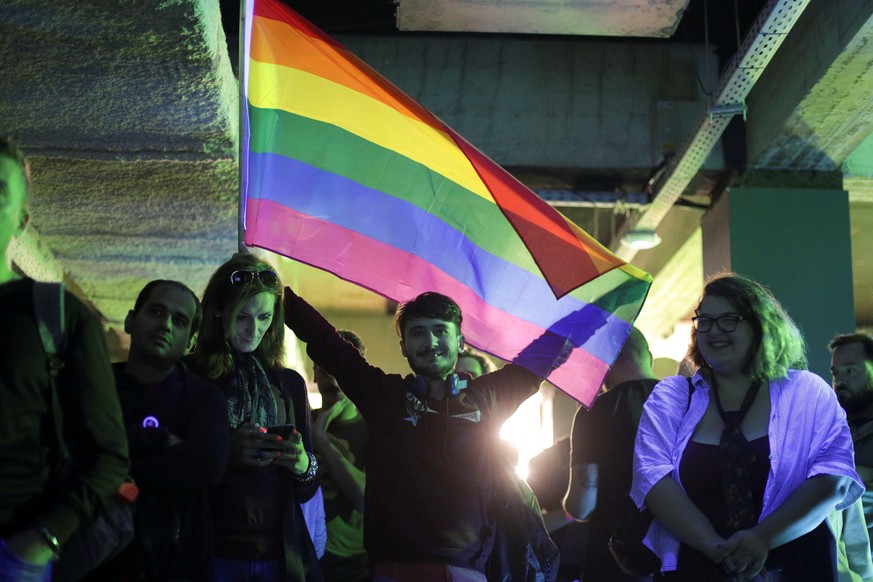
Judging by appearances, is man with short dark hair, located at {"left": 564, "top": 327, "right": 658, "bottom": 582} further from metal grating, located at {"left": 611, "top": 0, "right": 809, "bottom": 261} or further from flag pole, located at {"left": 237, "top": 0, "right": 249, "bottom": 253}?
metal grating, located at {"left": 611, "top": 0, "right": 809, "bottom": 261}

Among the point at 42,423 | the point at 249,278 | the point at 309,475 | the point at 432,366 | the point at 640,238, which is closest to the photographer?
the point at 42,423

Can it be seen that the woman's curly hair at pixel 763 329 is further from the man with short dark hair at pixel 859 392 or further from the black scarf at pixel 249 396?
the black scarf at pixel 249 396

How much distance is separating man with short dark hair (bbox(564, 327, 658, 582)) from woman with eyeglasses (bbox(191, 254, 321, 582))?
1.48 metres

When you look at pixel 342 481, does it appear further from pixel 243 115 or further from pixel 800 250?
pixel 800 250

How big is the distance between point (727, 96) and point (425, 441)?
12.7 feet

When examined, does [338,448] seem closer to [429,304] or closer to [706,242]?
[429,304]

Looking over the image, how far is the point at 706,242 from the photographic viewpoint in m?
8.82

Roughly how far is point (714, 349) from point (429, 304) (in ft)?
3.38

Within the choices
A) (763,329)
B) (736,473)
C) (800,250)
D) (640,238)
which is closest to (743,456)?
(736,473)

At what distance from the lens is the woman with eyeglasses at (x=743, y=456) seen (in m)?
3.41

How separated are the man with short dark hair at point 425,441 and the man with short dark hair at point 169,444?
0.73 meters

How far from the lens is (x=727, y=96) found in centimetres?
686

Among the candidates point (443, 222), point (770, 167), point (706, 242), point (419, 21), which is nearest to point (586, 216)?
point (706, 242)

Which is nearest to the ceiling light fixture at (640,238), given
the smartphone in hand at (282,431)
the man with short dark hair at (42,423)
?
the smartphone in hand at (282,431)
